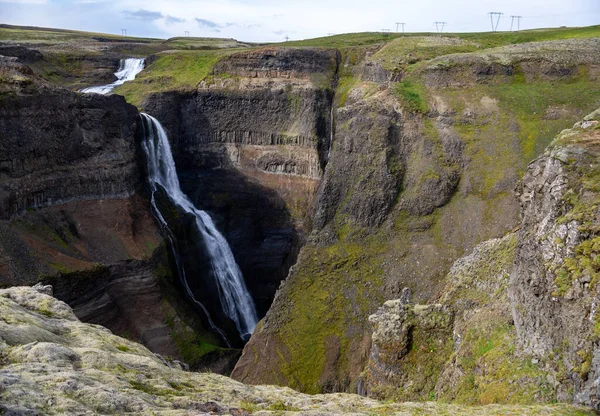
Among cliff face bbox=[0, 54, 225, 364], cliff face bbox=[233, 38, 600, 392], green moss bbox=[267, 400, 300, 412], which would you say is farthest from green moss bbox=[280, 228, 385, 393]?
green moss bbox=[267, 400, 300, 412]

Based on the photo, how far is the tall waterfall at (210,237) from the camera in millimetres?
52625

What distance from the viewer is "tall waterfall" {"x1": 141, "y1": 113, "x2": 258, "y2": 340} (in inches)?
2072

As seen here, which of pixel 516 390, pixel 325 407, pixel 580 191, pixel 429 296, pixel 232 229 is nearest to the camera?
pixel 325 407

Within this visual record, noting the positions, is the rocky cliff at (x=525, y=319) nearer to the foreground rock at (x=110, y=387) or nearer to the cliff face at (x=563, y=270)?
the cliff face at (x=563, y=270)

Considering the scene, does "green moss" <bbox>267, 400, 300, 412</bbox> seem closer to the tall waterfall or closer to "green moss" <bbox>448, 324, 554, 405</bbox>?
"green moss" <bbox>448, 324, 554, 405</bbox>

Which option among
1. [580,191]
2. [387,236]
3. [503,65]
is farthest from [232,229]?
[580,191]

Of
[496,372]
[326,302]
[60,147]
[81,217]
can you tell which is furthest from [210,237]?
[496,372]

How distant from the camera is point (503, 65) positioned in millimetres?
49906

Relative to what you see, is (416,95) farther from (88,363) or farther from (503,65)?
(88,363)

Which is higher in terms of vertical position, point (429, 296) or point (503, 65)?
point (503, 65)

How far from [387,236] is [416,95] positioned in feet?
48.8

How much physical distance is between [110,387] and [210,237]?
1739 inches

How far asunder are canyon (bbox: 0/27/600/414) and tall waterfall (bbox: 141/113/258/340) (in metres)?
1.27

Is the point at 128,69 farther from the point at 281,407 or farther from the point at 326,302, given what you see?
the point at 281,407
